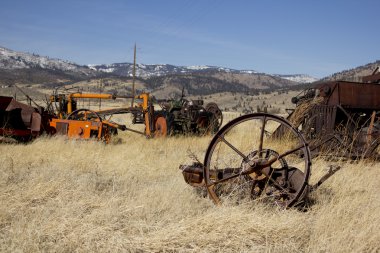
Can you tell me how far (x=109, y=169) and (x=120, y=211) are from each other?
8.75ft

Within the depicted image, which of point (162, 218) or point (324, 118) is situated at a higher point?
point (324, 118)

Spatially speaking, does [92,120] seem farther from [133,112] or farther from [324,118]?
[324,118]

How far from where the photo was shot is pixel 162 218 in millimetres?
3855

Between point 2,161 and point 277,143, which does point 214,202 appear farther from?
point 277,143

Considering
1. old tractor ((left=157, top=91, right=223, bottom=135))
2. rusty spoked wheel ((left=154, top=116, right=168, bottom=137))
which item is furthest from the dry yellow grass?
old tractor ((left=157, top=91, right=223, bottom=135))

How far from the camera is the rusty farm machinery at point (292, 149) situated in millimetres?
4340

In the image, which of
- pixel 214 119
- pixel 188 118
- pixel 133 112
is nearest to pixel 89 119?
pixel 133 112

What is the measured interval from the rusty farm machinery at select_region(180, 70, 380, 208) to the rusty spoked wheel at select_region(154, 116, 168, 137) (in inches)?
112

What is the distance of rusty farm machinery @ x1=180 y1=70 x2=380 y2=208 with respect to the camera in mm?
4340

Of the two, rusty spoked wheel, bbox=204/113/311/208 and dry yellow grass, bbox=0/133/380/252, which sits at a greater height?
rusty spoked wheel, bbox=204/113/311/208

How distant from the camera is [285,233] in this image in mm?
3520

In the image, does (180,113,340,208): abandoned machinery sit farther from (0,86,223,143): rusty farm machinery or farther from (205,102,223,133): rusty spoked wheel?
(205,102,223,133): rusty spoked wheel

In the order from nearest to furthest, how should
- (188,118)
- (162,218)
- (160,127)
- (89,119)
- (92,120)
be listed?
(162,218) < (92,120) < (89,119) < (160,127) < (188,118)

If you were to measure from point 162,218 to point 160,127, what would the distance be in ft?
28.5
